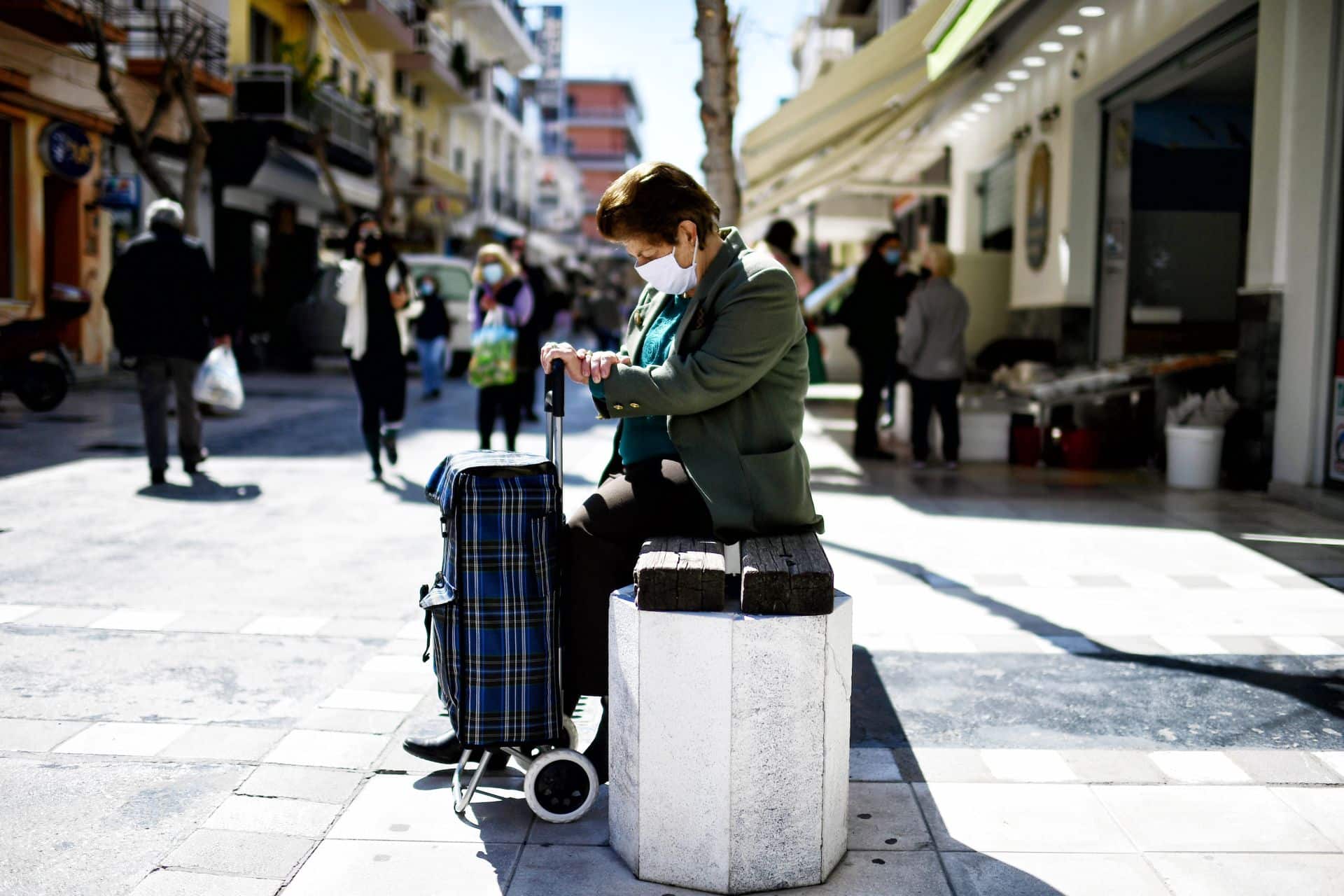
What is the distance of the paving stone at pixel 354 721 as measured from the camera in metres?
4.01

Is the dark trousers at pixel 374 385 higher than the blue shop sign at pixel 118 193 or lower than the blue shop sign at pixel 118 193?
lower

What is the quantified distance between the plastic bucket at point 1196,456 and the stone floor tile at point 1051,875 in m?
6.51

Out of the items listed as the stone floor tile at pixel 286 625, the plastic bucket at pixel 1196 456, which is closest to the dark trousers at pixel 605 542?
the stone floor tile at pixel 286 625

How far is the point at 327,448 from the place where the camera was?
11102 millimetres

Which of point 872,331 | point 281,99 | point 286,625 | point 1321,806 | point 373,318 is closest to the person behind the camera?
point 1321,806

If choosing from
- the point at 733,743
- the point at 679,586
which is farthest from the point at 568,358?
the point at 733,743

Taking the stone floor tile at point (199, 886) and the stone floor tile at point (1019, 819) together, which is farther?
the stone floor tile at point (1019, 819)

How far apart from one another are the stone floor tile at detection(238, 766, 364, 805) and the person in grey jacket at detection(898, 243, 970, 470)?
24.0ft

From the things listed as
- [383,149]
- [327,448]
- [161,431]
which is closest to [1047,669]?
[161,431]

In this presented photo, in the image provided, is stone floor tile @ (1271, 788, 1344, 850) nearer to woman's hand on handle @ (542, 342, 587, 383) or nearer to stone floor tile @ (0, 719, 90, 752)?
woman's hand on handle @ (542, 342, 587, 383)

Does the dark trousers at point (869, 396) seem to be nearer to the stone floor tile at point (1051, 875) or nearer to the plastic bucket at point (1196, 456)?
the plastic bucket at point (1196, 456)

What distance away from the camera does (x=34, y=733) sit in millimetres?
3893

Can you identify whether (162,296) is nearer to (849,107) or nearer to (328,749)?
(328,749)

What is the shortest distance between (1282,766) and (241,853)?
2.79m
